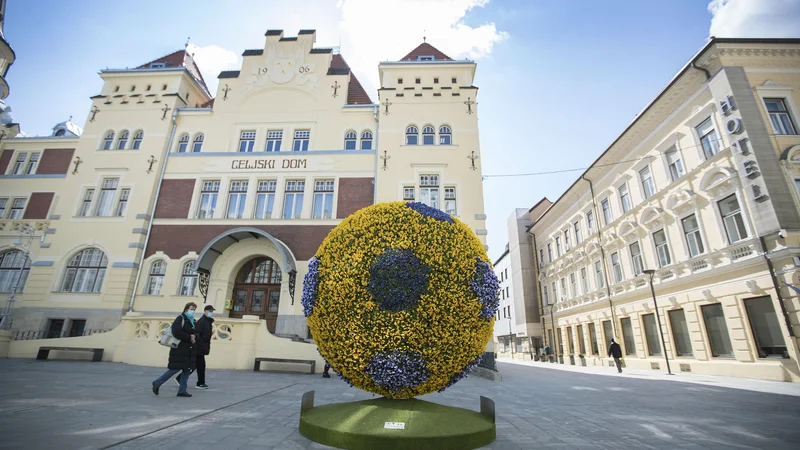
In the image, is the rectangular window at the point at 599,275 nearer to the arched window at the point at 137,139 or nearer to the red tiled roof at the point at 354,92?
the red tiled roof at the point at 354,92

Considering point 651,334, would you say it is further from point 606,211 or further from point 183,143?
point 183,143

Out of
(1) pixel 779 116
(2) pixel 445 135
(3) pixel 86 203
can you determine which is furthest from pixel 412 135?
(3) pixel 86 203

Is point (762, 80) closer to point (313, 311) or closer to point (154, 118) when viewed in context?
point (313, 311)

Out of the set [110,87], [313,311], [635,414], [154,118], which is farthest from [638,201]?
[110,87]

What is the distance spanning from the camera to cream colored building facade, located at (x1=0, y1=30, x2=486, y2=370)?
18.0 meters

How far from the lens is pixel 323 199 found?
19.9 meters

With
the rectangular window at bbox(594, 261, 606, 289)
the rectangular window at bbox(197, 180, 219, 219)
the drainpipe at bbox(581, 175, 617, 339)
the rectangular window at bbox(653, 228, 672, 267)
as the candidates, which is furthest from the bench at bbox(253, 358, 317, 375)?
the rectangular window at bbox(594, 261, 606, 289)

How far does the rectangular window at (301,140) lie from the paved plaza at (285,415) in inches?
569

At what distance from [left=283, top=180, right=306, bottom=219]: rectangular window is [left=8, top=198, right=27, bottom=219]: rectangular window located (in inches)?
690

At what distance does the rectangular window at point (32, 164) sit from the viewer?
23359 mm

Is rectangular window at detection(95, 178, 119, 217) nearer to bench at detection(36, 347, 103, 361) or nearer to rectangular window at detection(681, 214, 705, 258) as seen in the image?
bench at detection(36, 347, 103, 361)

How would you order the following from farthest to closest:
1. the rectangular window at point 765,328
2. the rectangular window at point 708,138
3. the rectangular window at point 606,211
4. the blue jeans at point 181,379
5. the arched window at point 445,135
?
the rectangular window at point 606,211, the arched window at point 445,135, the rectangular window at point 708,138, the rectangular window at point 765,328, the blue jeans at point 181,379

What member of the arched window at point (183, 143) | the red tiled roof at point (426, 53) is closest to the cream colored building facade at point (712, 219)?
the red tiled roof at point (426, 53)

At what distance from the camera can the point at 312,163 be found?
66.6 ft
